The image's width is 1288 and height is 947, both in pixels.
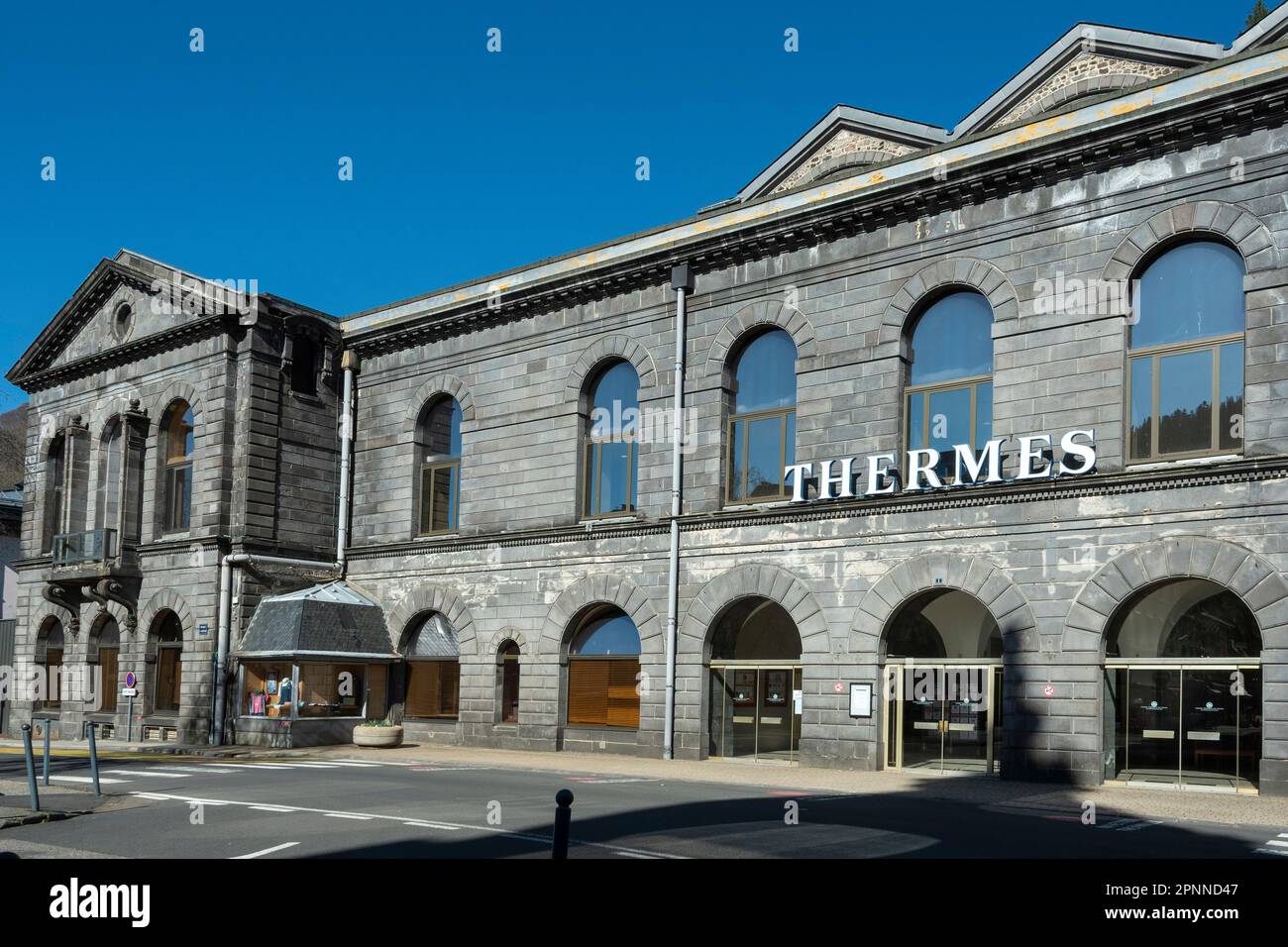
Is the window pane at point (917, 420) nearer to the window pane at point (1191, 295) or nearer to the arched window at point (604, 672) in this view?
the window pane at point (1191, 295)

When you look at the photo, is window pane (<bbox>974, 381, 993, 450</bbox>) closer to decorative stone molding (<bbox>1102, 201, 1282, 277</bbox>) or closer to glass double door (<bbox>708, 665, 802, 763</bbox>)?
decorative stone molding (<bbox>1102, 201, 1282, 277</bbox>)

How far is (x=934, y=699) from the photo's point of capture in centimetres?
2559

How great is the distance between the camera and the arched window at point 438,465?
35.2 metres

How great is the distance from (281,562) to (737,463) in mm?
14216

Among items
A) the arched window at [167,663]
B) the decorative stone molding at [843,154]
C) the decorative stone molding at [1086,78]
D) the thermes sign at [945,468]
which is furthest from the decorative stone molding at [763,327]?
the arched window at [167,663]

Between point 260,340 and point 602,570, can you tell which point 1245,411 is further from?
point 260,340

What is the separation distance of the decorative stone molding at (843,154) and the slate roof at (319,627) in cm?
1660

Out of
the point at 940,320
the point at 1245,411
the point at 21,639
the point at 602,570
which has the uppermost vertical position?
the point at 940,320

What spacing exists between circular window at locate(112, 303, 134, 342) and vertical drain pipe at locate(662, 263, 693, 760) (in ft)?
62.8

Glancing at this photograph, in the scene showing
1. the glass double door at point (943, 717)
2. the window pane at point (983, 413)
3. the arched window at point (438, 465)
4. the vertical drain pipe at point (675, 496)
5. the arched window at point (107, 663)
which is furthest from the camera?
the arched window at point (107, 663)
